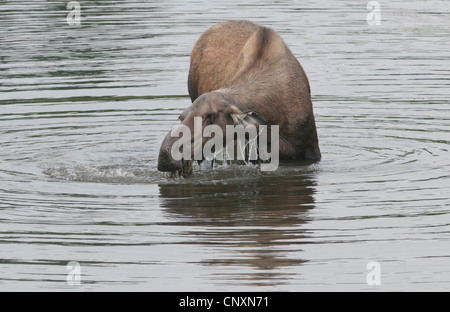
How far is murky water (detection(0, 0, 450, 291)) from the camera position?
8.38m

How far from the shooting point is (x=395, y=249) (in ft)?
28.8

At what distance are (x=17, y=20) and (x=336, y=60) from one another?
8.79 m

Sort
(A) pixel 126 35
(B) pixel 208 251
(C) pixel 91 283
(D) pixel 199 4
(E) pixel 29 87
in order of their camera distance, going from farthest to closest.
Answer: (D) pixel 199 4 < (A) pixel 126 35 < (E) pixel 29 87 < (B) pixel 208 251 < (C) pixel 91 283

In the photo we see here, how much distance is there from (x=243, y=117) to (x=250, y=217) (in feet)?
4.53

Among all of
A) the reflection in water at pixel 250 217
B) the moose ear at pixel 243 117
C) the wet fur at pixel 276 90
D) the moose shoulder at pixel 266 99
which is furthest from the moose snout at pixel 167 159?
the wet fur at pixel 276 90

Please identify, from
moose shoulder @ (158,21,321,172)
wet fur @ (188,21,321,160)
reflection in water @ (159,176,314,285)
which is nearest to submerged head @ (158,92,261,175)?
moose shoulder @ (158,21,321,172)

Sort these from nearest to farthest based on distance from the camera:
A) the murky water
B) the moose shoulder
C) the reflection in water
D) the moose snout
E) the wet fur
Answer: the murky water
the reflection in water
the moose snout
the moose shoulder
the wet fur

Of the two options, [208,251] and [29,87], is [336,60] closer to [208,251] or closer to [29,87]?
[29,87]

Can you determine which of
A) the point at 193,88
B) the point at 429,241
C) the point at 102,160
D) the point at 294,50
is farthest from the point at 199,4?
the point at 429,241

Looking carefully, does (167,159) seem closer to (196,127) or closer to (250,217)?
(196,127)

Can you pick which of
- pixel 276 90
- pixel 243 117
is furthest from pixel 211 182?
pixel 276 90

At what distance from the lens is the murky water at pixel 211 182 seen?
8375mm

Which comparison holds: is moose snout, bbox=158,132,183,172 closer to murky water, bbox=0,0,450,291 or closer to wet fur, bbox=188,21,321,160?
murky water, bbox=0,0,450,291

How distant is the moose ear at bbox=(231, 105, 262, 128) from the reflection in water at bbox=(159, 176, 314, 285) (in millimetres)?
648
